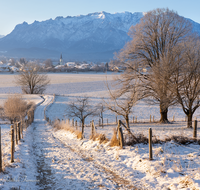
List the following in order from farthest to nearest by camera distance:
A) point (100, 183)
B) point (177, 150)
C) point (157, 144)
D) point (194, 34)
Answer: point (194, 34) → point (157, 144) → point (177, 150) → point (100, 183)

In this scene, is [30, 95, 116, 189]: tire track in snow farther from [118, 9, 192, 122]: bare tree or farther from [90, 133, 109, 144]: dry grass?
[118, 9, 192, 122]: bare tree

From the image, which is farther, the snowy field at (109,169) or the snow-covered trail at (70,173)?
the snow-covered trail at (70,173)

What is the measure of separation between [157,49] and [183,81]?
5.62 m

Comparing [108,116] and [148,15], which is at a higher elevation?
[148,15]

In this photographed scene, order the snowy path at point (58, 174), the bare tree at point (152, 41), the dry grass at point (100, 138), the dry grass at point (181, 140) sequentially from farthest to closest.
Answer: the bare tree at point (152, 41) → the dry grass at point (100, 138) → the dry grass at point (181, 140) → the snowy path at point (58, 174)

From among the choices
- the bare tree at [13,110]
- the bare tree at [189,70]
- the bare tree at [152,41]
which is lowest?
the bare tree at [13,110]

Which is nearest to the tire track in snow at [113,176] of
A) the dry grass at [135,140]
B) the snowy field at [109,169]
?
the snowy field at [109,169]

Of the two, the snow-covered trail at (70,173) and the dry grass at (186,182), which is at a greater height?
the dry grass at (186,182)

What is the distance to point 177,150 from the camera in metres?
9.44

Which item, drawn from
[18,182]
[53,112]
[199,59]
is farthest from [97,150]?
[53,112]

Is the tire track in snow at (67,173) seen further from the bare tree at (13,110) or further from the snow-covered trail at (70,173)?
the bare tree at (13,110)

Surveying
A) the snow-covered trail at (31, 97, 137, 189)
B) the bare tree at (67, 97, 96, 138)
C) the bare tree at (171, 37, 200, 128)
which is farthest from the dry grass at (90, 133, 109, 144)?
the bare tree at (171, 37, 200, 128)

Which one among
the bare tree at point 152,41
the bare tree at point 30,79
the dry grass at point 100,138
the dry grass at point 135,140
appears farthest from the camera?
the bare tree at point 30,79

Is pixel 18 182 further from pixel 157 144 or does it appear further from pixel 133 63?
pixel 133 63
